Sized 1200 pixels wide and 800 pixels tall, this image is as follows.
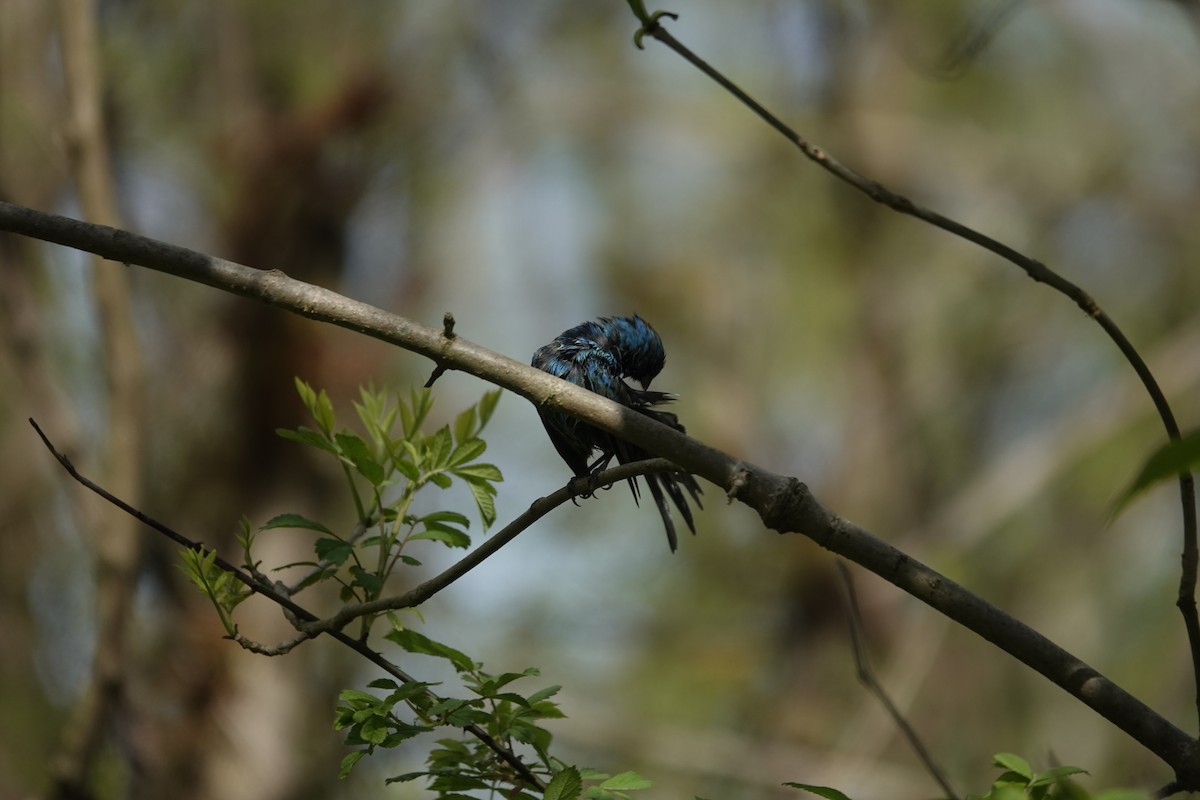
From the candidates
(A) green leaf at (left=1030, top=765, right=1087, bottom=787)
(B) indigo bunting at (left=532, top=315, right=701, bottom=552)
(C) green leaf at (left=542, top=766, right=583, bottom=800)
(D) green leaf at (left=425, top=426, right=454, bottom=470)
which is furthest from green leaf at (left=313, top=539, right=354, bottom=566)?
(B) indigo bunting at (left=532, top=315, right=701, bottom=552)

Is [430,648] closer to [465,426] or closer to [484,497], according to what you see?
[484,497]

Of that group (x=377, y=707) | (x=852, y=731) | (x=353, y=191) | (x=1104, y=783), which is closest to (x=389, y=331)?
(x=377, y=707)

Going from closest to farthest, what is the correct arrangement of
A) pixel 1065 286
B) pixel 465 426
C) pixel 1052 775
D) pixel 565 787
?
pixel 1052 775
pixel 565 787
pixel 1065 286
pixel 465 426

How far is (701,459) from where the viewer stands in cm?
212

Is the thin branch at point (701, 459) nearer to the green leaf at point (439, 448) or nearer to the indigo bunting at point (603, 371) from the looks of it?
the green leaf at point (439, 448)

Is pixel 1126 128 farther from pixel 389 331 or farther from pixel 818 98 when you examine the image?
pixel 389 331

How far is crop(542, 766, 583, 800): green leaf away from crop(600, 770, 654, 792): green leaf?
16 centimetres

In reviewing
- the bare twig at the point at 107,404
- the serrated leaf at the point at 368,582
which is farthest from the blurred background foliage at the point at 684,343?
the serrated leaf at the point at 368,582

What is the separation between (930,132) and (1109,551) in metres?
4.90

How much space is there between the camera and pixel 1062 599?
1211 centimetres

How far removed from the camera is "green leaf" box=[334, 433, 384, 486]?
7.46ft

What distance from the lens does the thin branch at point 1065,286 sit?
2055 millimetres

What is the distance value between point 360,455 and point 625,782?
2.72 ft

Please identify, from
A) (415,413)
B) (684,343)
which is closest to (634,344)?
(415,413)
